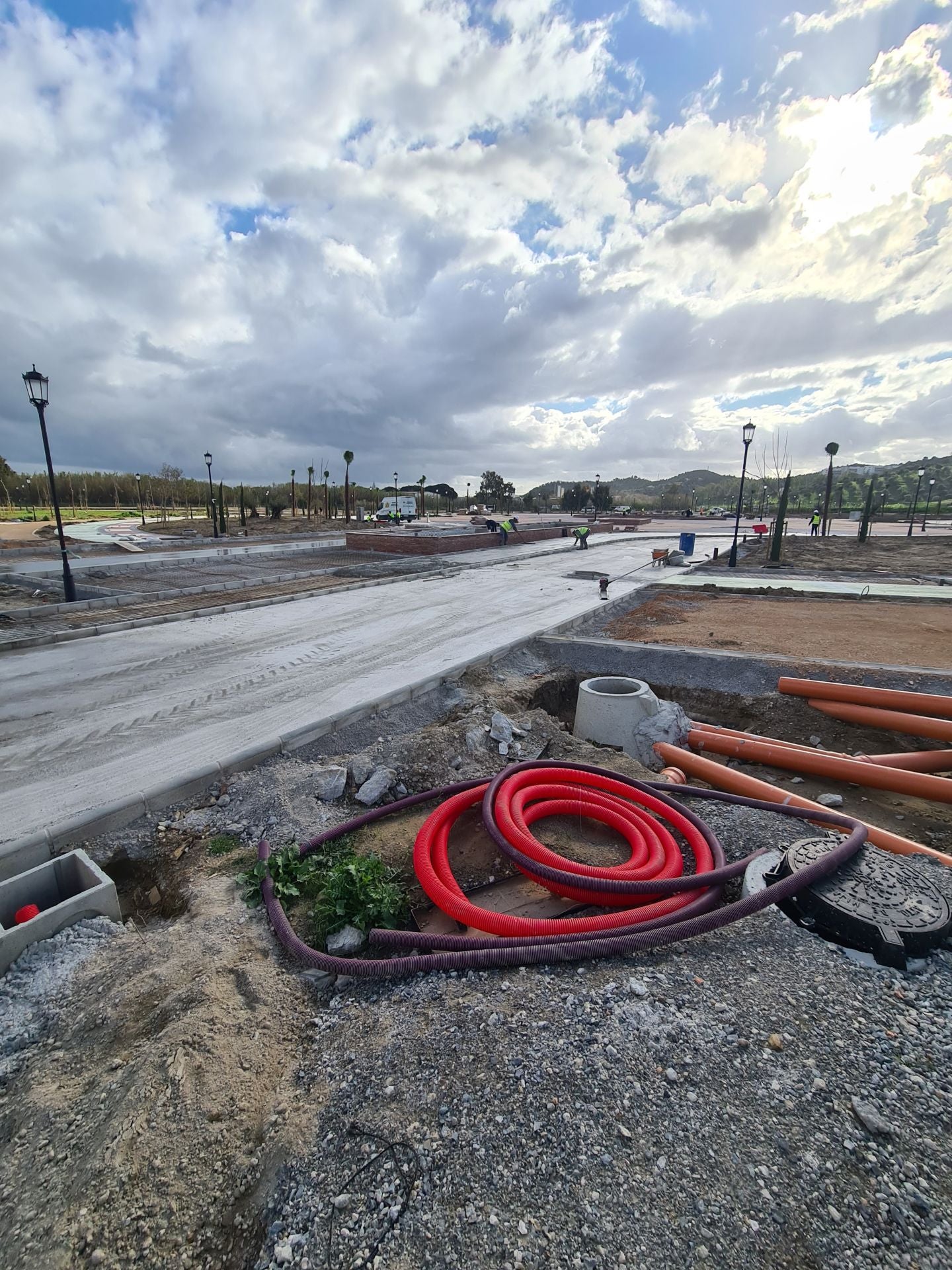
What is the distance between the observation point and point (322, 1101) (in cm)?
219

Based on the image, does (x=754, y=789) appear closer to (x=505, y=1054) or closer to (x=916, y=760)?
(x=916, y=760)

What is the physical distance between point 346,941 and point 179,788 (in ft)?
7.37

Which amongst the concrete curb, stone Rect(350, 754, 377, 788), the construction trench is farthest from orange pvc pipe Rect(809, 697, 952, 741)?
stone Rect(350, 754, 377, 788)

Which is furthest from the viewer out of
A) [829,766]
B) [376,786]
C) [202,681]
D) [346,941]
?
[202,681]

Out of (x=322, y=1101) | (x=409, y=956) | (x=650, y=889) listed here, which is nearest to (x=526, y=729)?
(x=650, y=889)

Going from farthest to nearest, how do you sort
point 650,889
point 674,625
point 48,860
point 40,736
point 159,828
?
point 674,625 → point 40,736 → point 159,828 → point 48,860 → point 650,889

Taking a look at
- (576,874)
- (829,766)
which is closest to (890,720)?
(829,766)

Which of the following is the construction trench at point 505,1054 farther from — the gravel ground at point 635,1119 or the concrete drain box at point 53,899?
the concrete drain box at point 53,899

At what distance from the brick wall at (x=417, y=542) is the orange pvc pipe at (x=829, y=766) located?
16.5 m

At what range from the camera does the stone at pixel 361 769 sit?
4.96 metres

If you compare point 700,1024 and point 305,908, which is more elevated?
point 700,1024

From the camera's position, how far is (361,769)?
16.5 ft

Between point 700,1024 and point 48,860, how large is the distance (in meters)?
4.07

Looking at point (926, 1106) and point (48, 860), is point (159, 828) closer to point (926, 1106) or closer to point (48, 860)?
point (48, 860)
